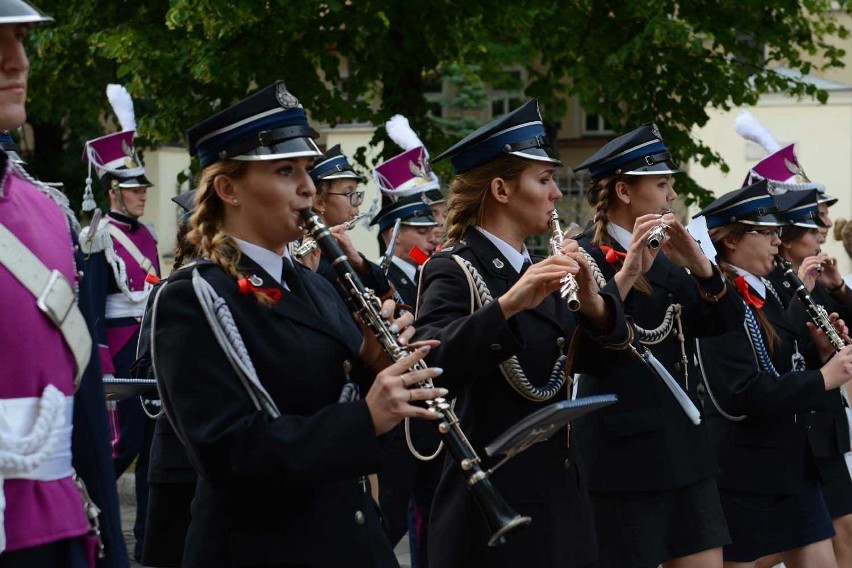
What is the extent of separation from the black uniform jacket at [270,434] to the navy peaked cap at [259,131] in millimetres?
304

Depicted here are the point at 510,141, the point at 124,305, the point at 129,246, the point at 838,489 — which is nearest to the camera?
the point at 510,141

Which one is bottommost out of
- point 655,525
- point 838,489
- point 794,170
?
point 838,489

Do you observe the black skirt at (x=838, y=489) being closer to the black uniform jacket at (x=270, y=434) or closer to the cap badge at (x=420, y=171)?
the cap badge at (x=420, y=171)

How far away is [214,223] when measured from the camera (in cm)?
400

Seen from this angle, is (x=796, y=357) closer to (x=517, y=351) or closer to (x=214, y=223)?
(x=517, y=351)

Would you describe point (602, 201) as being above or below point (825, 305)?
above

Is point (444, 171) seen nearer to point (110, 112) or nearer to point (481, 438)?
point (110, 112)

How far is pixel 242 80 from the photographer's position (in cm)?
1312

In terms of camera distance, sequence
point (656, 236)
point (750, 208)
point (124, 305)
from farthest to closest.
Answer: point (124, 305) < point (750, 208) < point (656, 236)

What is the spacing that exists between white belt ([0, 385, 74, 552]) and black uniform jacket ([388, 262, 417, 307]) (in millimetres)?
5813

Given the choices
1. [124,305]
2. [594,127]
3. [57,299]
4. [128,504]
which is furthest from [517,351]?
[594,127]

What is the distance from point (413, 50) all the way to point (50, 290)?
35.5ft

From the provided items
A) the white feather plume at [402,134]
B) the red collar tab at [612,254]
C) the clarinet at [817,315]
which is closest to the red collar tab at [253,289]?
the red collar tab at [612,254]

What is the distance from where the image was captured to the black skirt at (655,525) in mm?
5664
